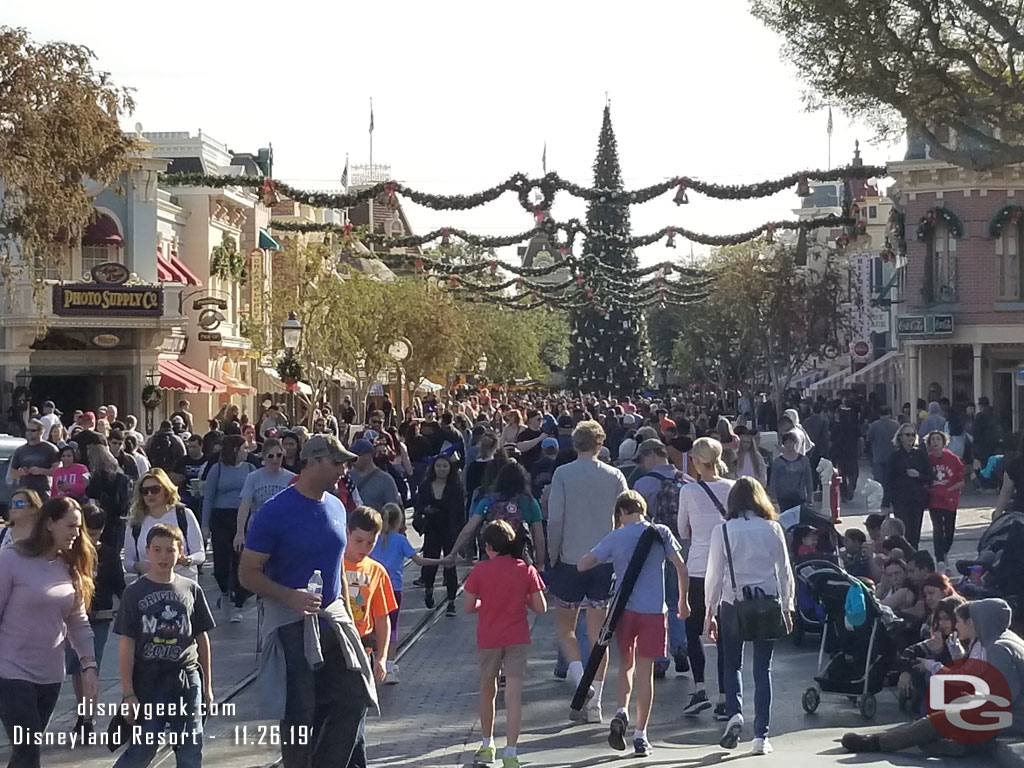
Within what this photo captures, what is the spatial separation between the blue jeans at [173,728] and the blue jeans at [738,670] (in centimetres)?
348

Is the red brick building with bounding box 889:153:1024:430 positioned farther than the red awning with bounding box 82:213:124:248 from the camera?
No

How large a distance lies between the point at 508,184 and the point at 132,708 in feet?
73.3

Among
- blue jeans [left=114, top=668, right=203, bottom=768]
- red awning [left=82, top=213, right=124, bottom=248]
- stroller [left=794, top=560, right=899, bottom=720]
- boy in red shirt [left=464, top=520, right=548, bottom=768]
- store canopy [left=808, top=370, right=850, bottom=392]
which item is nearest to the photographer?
blue jeans [left=114, top=668, right=203, bottom=768]

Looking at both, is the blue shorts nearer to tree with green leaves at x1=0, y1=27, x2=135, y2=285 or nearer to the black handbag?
the black handbag

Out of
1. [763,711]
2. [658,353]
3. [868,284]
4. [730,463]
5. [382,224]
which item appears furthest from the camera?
[658,353]

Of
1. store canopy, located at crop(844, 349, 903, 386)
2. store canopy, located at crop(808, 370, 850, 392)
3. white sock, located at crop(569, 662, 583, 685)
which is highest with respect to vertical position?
store canopy, located at crop(844, 349, 903, 386)

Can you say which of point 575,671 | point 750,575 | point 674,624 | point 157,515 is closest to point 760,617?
point 750,575

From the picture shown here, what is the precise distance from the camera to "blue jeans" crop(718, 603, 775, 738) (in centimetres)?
978

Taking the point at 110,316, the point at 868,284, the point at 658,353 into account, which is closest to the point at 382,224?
the point at 658,353

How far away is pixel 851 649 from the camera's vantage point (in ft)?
37.2

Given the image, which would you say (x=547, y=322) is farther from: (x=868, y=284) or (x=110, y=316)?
(x=110, y=316)

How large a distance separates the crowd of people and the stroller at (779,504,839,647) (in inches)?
3.4

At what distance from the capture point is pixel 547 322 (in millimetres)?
107562

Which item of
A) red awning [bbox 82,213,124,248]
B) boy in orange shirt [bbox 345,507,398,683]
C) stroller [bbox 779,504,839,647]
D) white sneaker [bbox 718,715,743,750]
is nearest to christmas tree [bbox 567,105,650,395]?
red awning [bbox 82,213,124,248]
